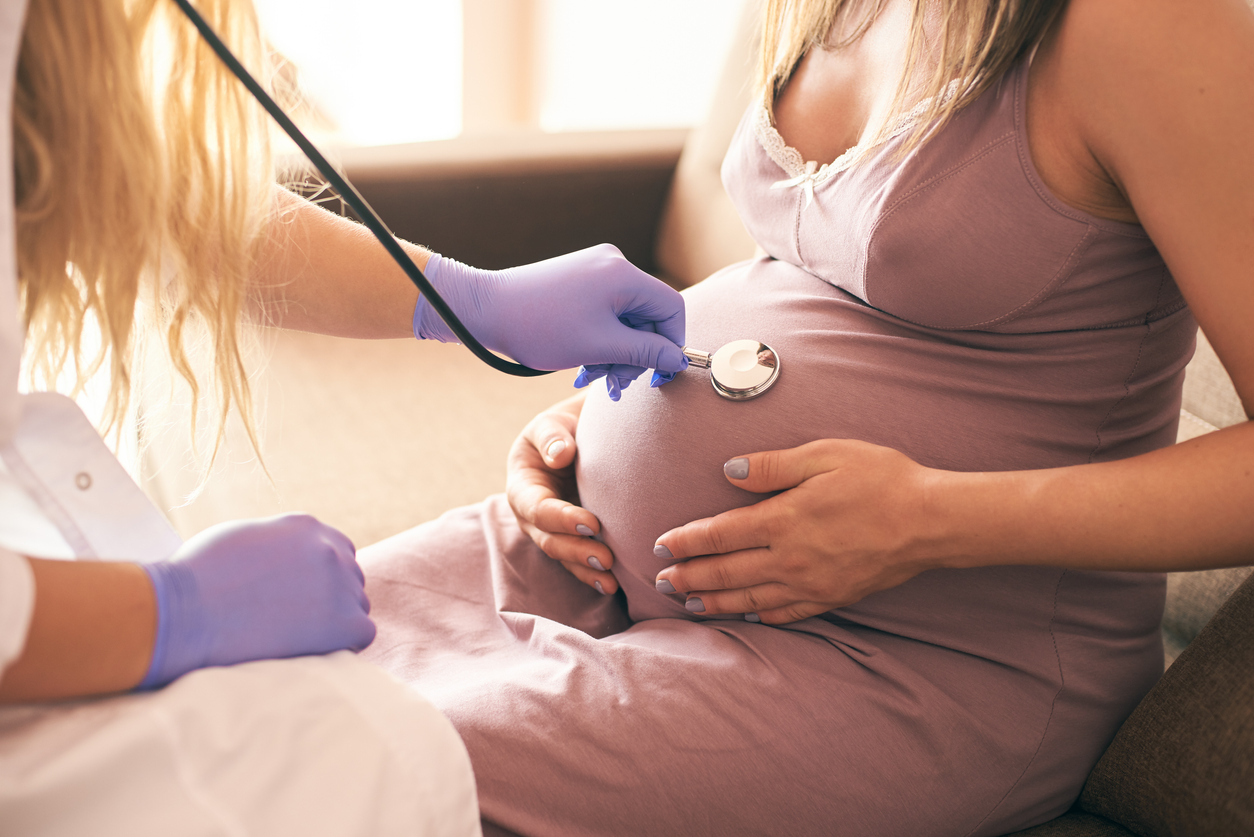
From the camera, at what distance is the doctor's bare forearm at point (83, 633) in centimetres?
45

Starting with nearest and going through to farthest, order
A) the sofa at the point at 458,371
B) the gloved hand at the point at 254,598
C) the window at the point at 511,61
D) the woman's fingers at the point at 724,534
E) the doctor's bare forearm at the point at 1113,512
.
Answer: the gloved hand at the point at 254,598, the doctor's bare forearm at the point at 1113,512, the woman's fingers at the point at 724,534, the sofa at the point at 458,371, the window at the point at 511,61

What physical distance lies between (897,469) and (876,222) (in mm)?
201

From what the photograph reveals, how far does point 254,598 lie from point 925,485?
0.48 m

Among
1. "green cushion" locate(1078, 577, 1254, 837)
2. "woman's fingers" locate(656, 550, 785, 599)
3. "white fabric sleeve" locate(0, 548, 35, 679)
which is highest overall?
"white fabric sleeve" locate(0, 548, 35, 679)

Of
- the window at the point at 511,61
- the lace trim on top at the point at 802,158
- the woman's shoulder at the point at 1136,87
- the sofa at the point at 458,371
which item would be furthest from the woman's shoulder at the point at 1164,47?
the window at the point at 511,61

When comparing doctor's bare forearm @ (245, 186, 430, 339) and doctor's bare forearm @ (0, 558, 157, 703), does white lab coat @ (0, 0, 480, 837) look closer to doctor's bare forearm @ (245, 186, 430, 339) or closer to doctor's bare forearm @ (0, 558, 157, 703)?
doctor's bare forearm @ (0, 558, 157, 703)

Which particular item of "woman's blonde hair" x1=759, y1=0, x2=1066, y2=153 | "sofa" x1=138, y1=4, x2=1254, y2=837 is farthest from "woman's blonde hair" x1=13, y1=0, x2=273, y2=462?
"woman's blonde hair" x1=759, y1=0, x2=1066, y2=153

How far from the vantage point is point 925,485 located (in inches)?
25.9

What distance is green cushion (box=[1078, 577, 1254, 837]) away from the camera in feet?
2.05

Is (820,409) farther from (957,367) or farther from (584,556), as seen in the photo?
(584,556)

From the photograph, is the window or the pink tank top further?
the window

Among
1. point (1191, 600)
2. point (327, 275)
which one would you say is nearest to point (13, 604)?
point (327, 275)

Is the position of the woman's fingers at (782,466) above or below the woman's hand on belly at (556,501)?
above

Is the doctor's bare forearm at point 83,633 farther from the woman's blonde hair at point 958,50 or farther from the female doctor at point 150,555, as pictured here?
the woman's blonde hair at point 958,50
